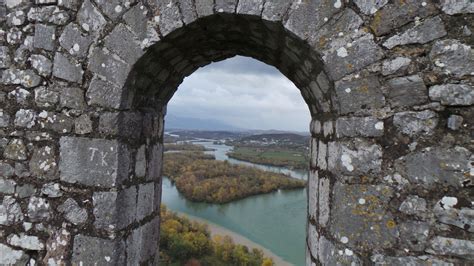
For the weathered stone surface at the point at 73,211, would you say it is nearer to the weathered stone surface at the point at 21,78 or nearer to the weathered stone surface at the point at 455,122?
the weathered stone surface at the point at 21,78

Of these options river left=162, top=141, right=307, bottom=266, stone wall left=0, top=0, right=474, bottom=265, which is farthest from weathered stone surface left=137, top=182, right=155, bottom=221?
river left=162, top=141, right=307, bottom=266

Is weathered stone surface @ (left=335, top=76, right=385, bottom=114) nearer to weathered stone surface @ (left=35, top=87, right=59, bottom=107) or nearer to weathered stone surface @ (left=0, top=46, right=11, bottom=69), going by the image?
weathered stone surface @ (left=35, top=87, right=59, bottom=107)

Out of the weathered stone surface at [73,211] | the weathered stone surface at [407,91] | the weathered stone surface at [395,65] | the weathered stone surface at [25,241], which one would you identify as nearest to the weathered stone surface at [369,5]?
the weathered stone surface at [395,65]

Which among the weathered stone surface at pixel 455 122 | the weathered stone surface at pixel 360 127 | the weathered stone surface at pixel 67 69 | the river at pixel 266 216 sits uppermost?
the weathered stone surface at pixel 67 69

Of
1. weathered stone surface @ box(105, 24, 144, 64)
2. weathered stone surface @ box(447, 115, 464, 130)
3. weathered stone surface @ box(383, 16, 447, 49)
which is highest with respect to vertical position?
weathered stone surface @ box(383, 16, 447, 49)

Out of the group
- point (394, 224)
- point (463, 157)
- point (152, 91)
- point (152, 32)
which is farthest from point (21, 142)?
point (463, 157)
